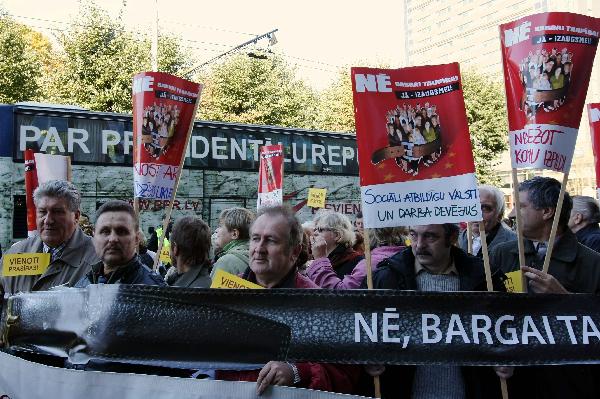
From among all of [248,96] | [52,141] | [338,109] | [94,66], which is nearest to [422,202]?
[52,141]

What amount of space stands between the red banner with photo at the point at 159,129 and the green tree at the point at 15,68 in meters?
19.0

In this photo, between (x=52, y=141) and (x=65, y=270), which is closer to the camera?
(x=65, y=270)

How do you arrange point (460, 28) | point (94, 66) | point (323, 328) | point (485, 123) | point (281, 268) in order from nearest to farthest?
point (323, 328), point (281, 268), point (94, 66), point (485, 123), point (460, 28)

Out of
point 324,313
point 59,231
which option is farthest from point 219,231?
point 324,313

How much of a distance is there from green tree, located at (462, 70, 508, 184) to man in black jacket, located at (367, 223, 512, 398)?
102 feet

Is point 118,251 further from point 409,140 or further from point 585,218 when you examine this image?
point 585,218

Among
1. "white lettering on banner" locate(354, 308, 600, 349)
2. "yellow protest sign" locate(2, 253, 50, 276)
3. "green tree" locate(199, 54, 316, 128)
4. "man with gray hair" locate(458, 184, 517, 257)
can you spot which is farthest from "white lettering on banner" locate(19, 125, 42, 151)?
"green tree" locate(199, 54, 316, 128)

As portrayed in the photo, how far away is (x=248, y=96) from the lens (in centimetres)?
2775

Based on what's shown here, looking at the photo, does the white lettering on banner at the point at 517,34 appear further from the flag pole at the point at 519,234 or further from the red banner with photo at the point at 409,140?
the flag pole at the point at 519,234

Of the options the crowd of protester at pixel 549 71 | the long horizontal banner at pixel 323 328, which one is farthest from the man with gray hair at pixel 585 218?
the long horizontal banner at pixel 323 328

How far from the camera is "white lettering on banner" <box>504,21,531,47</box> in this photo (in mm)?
3344

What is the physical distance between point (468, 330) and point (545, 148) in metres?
1.14

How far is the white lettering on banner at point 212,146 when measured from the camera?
42.3 feet

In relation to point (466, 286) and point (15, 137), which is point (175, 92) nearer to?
point (466, 286)
